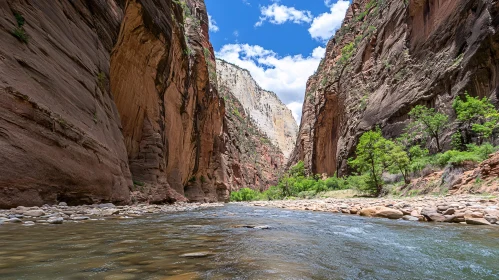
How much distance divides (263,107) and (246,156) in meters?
69.7

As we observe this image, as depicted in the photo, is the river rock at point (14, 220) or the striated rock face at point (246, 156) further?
the striated rock face at point (246, 156)

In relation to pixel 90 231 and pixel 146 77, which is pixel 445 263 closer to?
pixel 90 231

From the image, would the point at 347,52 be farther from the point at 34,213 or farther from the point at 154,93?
the point at 34,213

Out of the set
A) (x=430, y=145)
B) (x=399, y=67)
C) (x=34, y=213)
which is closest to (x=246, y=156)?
(x=399, y=67)

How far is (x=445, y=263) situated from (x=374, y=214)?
6440 mm

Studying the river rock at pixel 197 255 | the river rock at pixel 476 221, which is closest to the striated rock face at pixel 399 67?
the river rock at pixel 476 221

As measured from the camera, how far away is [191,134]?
29.9m

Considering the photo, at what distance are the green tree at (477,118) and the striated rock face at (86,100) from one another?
1912cm

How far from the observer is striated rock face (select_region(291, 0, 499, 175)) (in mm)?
19844

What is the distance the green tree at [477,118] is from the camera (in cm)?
1645

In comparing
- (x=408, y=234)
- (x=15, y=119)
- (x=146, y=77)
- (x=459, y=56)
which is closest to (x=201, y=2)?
(x=146, y=77)

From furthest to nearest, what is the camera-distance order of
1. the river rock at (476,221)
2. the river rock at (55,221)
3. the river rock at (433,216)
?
1. the river rock at (433,216)
2. the river rock at (476,221)
3. the river rock at (55,221)

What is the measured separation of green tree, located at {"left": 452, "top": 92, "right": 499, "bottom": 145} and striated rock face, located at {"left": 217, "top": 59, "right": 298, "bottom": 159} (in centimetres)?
11046

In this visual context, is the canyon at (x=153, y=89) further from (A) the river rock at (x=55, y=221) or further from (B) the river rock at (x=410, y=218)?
(B) the river rock at (x=410, y=218)
